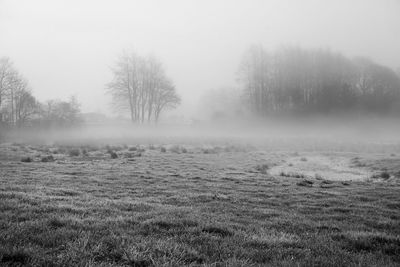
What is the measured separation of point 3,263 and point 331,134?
55.6 meters

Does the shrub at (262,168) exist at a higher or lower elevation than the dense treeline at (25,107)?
lower

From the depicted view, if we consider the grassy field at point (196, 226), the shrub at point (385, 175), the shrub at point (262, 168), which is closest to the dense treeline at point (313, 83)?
the shrub at point (262, 168)

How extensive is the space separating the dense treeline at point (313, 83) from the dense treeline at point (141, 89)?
17.0 metres

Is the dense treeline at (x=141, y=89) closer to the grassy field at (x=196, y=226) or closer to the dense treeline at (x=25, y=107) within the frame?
the dense treeline at (x=25, y=107)

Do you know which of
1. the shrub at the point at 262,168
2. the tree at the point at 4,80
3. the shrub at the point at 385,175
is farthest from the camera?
the tree at the point at 4,80

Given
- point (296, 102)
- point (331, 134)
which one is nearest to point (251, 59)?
point (296, 102)

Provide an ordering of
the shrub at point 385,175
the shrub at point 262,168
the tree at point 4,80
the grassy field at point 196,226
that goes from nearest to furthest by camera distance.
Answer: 1. the grassy field at point 196,226
2. the shrub at point 385,175
3. the shrub at point 262,168
4. the tree at point 4,80

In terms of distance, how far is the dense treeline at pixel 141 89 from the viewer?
167ft

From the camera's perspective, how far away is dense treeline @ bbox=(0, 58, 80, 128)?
48312mm

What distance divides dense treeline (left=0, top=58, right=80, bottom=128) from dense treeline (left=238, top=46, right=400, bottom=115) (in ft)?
118

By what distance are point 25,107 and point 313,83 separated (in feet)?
Answer: 198

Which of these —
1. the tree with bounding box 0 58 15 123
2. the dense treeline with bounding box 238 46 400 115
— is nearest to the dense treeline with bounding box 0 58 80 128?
the tree with bounding box 0 58 15 123

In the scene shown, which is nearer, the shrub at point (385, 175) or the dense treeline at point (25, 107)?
the shrub at point (385, 175)

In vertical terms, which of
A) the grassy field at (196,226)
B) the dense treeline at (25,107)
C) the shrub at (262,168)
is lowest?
the shrub at (262,168)
